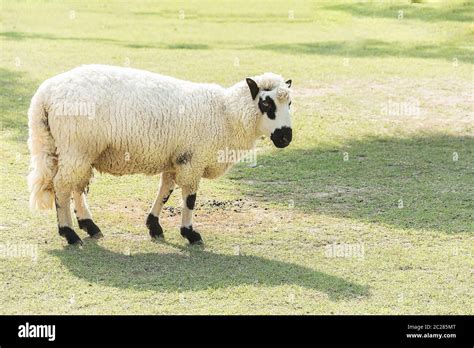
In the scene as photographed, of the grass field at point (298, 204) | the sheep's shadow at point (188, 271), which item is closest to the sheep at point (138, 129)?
the sheep's shadow at point (188, 271)

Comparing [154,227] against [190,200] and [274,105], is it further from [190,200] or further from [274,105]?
[274,105]

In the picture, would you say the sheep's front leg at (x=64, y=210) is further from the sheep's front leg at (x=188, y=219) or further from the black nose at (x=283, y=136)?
the black nose at (x=283, y=136)

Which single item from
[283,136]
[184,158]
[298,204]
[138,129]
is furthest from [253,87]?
[298,204]

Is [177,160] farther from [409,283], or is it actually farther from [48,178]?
[409,283]

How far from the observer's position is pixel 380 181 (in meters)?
15.7

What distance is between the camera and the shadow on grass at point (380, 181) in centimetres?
1377

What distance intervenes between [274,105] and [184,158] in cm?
134

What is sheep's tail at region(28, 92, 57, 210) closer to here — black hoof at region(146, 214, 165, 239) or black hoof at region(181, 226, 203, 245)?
black hoof at region(146, 214, 165, 239)

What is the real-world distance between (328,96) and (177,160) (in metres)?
10.7

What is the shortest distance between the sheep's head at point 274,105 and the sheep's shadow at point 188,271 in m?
1.59

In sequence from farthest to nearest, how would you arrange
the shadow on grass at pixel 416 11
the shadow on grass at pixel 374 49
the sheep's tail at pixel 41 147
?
the shadow on grass at pixel 416 11 < the shadow on grass at pixel 374 49 < the sheep's tail at pixel 41 147

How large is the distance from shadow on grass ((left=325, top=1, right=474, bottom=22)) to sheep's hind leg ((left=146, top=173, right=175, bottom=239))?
76.5ft

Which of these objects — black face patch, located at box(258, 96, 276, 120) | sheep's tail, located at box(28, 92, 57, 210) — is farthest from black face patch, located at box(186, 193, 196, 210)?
sheep's tail, located at box(28, 92, 57, 210)
